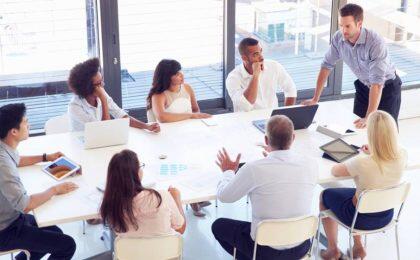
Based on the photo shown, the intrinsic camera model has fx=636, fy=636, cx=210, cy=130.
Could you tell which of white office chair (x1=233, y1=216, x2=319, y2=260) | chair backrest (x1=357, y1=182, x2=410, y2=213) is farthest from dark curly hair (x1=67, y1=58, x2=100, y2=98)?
chair backrest (x1=357, y1=182, x2=410, y2=213)

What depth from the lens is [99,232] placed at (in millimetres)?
4715

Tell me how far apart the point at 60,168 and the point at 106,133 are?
48 centimetres

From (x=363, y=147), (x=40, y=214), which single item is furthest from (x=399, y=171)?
(x=40, y=214)

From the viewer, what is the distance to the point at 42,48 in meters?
5.99

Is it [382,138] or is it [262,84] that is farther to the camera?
[262,84]

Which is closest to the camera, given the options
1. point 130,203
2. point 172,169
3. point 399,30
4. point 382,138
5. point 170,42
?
point 130,203

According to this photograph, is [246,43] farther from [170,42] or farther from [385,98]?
[170,42]

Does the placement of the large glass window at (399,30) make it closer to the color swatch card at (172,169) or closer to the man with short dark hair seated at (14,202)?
the color swatch card at (172,169)

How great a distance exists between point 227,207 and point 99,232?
1037mm

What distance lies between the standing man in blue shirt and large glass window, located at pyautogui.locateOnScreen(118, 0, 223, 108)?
5.14 ft

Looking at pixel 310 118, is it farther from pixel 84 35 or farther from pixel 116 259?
pixel 84 35

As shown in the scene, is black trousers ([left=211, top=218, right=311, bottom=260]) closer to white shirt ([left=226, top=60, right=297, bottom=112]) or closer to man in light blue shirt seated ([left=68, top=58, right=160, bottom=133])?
man in light blue shirt seated ([left=68, top=58, right=160, bottom=133])

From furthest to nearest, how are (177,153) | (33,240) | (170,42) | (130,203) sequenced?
(170,42), (177,153), (33,240), (130,203)

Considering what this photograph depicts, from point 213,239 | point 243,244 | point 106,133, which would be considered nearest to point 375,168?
point 243,244
